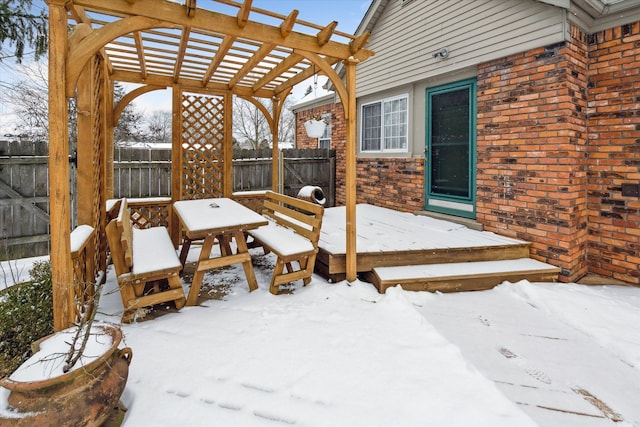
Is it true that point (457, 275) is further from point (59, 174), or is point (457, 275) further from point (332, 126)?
point (332, 126)

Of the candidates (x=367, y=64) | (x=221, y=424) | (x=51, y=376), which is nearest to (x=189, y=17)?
(x=51, y=376)

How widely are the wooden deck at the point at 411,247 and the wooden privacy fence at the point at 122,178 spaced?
12.0 ft

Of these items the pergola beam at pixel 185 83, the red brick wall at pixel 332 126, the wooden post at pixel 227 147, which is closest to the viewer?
the pergola beam at pixel 185 83

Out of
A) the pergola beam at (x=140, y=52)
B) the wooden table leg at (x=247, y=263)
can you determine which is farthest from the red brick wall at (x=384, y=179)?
the pergola beam at (x=140, y=52)

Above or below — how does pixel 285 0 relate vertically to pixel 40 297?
A: above

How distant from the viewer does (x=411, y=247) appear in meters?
4.17

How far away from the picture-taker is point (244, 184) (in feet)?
26.8

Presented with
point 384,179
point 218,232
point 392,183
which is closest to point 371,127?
point 384,179

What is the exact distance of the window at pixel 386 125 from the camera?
6488mm

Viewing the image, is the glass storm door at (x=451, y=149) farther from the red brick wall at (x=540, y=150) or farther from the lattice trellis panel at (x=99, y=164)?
the lattice trellis panel at (x=99, y=164)

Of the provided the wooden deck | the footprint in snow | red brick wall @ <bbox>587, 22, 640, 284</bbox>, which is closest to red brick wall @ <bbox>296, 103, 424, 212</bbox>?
the wooden deck

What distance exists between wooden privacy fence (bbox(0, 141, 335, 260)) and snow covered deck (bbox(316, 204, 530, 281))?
11.9ft

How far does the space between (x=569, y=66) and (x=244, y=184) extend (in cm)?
625

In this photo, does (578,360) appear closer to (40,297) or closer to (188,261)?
(40,297)
